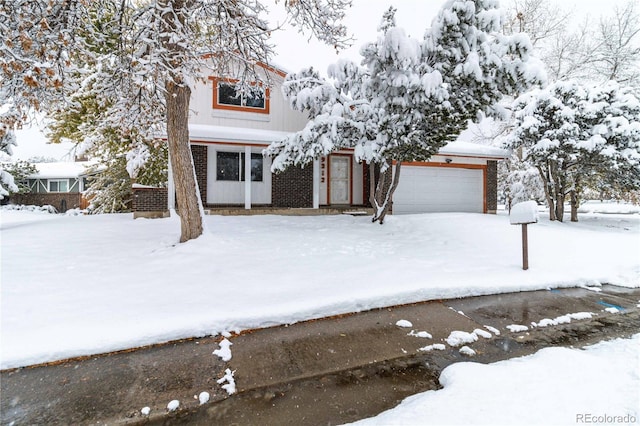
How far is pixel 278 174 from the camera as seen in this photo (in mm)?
11984

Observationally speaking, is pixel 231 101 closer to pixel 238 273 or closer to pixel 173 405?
pixel 238 273

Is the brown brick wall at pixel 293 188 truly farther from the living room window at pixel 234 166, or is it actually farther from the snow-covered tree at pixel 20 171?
the snow-covered tree at pixel 20 171

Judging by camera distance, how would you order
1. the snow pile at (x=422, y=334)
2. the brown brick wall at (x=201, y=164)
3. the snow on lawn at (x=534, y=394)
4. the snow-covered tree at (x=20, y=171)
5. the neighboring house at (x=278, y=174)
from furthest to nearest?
the snow-covered tree at (x=20, y=171) < the brown brick wall at (x=201, y=164) < the neighboring house at (x=278, y=174) < the snow pile at (x=422, y=334) < the snow on lawn at (x=534, y=394)

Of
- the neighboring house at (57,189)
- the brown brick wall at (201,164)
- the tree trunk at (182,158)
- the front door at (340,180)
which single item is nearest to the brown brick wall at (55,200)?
the neighboring house at (57,189)

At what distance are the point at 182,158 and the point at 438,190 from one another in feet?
34.5

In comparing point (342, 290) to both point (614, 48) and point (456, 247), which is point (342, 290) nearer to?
point (456, 247)

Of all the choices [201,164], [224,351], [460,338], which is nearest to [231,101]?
[201,164]

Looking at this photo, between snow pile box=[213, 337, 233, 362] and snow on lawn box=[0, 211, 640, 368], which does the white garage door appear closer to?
snow on lawn box=[0, 211, 640, 368]

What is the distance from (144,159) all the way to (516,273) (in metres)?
12.5

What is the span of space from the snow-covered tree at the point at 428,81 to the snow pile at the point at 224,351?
615 cm

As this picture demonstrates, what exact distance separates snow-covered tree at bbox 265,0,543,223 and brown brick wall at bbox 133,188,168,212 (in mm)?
5244

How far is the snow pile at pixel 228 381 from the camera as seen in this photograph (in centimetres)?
267

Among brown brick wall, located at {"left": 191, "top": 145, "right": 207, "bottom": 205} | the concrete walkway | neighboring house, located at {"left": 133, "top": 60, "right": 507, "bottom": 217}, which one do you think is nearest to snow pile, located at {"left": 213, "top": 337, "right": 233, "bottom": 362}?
the concrete walkway

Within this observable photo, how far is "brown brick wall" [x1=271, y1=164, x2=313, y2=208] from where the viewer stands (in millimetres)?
12414
